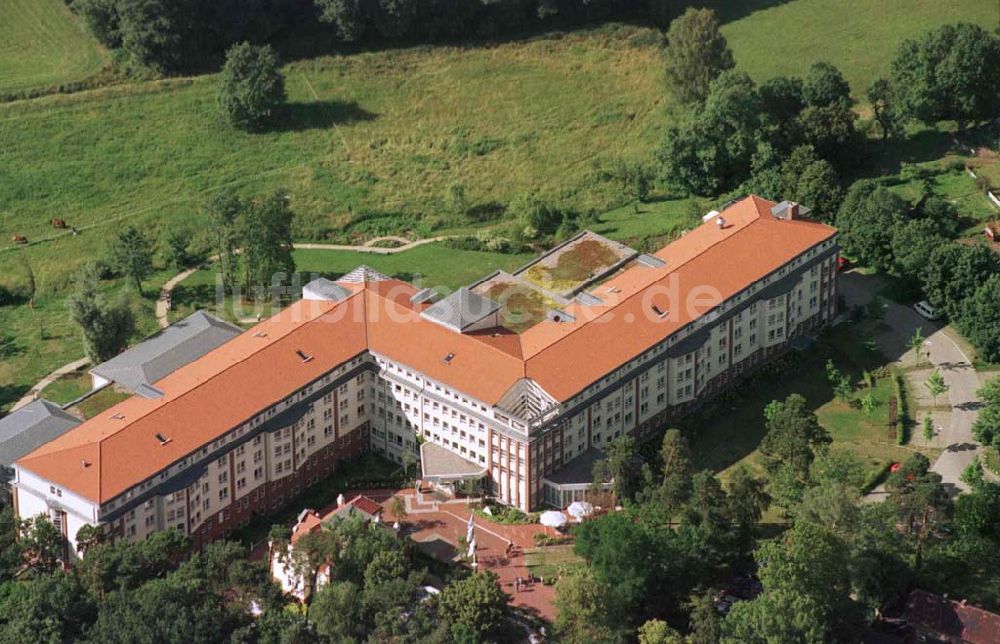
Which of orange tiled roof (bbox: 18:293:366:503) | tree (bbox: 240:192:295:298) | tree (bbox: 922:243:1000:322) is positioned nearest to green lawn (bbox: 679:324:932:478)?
tree (bbox: 922:243:1000:322)

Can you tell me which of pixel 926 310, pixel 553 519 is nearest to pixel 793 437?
pixel 553 519

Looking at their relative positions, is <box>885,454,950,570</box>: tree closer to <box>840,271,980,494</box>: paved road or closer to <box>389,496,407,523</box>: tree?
<box>840,271,980,494</box>: paved road

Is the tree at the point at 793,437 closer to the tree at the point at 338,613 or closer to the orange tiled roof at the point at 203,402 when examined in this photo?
the orange tiled roof at the point at 203,402

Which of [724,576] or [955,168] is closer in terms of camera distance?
[724,576]

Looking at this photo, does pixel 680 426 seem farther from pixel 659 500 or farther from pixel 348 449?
pixel 348 449

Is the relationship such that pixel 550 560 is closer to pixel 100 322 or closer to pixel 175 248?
pixel 100 322

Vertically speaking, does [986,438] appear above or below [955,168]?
below

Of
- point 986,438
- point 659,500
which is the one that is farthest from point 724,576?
point 986,438
